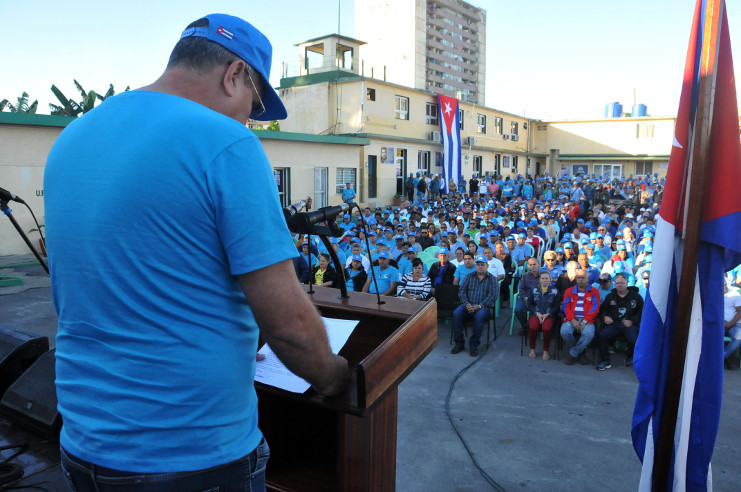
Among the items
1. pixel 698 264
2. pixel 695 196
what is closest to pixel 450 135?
pixel 698 264

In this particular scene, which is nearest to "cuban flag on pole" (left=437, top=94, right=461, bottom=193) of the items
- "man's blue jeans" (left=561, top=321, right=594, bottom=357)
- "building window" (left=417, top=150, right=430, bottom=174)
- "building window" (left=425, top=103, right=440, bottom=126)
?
"building window" (left=425, top=103, right=440, bottom=126)

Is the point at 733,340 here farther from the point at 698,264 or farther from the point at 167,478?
the point at 167,478

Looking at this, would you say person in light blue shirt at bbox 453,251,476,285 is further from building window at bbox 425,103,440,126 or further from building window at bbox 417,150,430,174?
building window at bbox 425,103,440,126

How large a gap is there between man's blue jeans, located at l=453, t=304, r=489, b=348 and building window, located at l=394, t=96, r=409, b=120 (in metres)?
18.1

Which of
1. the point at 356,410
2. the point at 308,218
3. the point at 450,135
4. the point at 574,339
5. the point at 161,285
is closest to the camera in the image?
the point at 161,285

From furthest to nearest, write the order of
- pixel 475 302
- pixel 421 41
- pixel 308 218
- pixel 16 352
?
pixel 421 41 → pixel 475 302 → pixel 16 352 → pixel 308 218

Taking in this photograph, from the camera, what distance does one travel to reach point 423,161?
2575 cm

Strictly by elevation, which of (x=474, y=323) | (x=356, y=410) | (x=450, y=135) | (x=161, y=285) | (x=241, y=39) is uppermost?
(x=450, y=135)

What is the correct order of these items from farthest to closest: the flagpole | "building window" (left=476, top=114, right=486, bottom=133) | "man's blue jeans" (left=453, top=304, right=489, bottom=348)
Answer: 1. "building window" (left=476, top=114, right=486, bottom=133)
2. "man's blue jeans" (left=453, top=304, right=489, bottom=348)
3. the flagpole

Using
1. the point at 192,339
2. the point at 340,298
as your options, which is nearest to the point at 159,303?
the point at 192,339

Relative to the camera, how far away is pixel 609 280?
6.84m

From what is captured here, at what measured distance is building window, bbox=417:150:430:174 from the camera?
25234 mm

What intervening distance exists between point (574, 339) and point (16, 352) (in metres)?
5.74

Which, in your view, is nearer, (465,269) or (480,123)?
(465,269)
